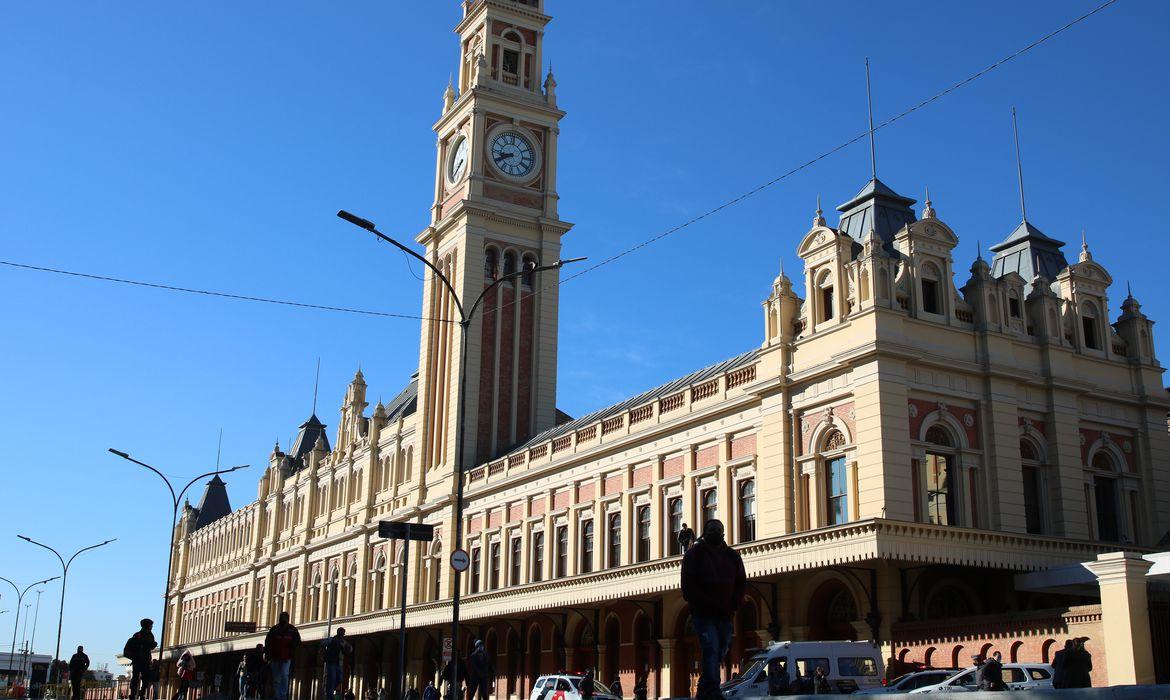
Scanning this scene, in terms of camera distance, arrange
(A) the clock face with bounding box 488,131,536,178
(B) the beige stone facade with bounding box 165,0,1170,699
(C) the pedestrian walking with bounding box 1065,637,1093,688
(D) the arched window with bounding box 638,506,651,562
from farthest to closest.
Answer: (A) the clock face with bounding box 488,131,536,178, (D) the arched window with bounding box 638,506,651,562, (B) the beige stone facade with bounding box 165,0,1170,699, (C) the pedestrian walking with bounding box 1065,637,1093,688

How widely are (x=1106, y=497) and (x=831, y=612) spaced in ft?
32.3

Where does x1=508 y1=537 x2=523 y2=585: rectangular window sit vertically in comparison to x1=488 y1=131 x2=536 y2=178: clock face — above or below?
below

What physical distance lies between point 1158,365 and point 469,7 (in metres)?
42.0

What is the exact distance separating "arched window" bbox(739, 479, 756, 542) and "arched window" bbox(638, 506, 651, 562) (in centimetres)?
500

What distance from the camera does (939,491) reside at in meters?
32.6

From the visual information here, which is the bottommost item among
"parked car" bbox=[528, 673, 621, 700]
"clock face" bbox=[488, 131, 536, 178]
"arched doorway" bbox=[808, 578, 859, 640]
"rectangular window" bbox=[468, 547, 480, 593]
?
"parked car" bbox=[528, 673, 621, 700]

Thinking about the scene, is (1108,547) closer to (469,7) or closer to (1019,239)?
(1019,239)

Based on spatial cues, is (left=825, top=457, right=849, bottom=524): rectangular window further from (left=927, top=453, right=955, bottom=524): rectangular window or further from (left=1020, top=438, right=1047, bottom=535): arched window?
(left=1020, top=438, right=1047, bottom=535): arched window

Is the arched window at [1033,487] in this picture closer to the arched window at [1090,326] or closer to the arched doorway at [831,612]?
the arched window at [1090,326]

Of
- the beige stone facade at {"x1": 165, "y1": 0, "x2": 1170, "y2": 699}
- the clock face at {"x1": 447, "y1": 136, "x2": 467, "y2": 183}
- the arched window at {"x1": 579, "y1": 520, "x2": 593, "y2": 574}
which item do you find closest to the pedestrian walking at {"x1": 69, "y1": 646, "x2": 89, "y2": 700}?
the beige stone facade at {"x1": 165, "y1": 0, "x2": 1170, "y2": 699}

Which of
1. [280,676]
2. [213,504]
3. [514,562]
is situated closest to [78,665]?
[280,676]

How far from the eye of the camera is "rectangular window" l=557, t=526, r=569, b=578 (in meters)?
45.4

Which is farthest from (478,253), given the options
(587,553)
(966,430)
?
(966,430)

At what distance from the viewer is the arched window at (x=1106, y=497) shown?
36.1 m
